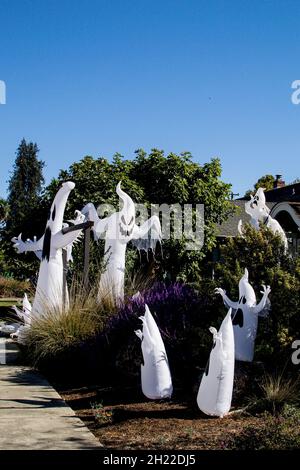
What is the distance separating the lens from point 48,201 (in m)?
19.2

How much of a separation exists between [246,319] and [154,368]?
1212 mm

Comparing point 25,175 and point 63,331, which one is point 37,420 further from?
point 25,175

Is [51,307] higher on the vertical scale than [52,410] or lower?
higher

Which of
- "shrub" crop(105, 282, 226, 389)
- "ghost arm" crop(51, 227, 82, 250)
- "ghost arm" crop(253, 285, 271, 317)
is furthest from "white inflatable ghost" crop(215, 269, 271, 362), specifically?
"ghost arm" crop(51, 227, 82, 250)

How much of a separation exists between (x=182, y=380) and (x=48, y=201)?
12438mm

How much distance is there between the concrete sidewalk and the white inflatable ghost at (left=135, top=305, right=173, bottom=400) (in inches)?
36.4

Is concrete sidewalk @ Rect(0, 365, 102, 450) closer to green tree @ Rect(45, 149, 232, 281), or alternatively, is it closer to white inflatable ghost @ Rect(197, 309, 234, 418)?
white inflatable ghost @ Rect(197, 309, 234, 418)

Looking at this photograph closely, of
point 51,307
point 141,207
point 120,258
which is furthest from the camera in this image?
point 141,207

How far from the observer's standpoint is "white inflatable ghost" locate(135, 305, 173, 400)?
6926 millimetres

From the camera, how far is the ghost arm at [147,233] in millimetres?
11086

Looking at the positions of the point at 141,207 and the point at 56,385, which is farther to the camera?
the point at 141,207

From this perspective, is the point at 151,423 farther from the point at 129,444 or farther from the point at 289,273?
the point at 289,273

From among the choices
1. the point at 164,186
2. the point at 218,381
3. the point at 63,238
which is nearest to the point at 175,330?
the point at 218,381

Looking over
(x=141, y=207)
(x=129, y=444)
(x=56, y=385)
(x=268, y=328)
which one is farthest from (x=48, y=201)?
(x=129, y=444)
